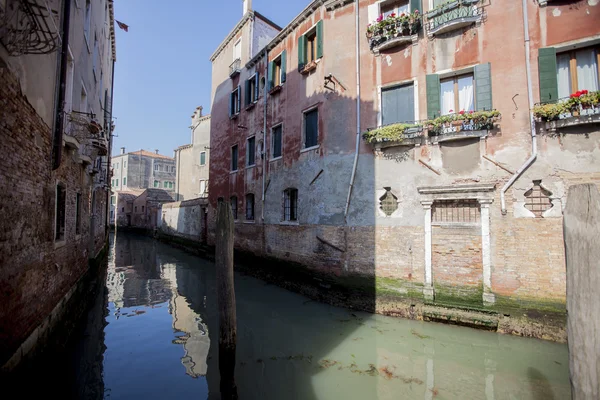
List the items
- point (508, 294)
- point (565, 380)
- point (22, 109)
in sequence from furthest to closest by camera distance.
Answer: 1. point (508, 294)
2. point (565, 380)
3. point (22, 109)

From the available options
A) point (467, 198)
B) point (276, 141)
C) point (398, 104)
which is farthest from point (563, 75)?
point (276, 141)

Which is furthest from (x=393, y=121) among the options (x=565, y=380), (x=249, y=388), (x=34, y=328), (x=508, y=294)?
(x=34, y=328)

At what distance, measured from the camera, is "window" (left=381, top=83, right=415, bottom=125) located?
7988 mm

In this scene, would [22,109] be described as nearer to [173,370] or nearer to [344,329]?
[173,370]

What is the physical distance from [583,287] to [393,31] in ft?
25.3

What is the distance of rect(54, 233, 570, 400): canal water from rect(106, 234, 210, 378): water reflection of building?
1.8 inches

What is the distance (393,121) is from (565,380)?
6.21 m

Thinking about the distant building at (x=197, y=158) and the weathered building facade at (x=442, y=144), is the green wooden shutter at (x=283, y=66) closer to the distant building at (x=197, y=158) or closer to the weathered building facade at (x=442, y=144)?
the weathered building facade at (x=442, y=144)

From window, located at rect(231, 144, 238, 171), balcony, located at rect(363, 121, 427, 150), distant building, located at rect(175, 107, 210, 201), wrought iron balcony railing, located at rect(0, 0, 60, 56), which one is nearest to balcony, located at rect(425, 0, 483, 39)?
balcony, located at rect(363, 121, 427, 150)

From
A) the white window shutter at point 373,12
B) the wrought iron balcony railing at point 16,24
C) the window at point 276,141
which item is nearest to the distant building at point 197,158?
the window at point 276,141

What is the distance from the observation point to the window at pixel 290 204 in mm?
10719

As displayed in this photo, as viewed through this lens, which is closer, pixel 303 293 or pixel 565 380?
pixel 565 380

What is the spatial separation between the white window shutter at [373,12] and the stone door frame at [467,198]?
5.02 metres

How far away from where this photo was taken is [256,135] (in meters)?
13.2
